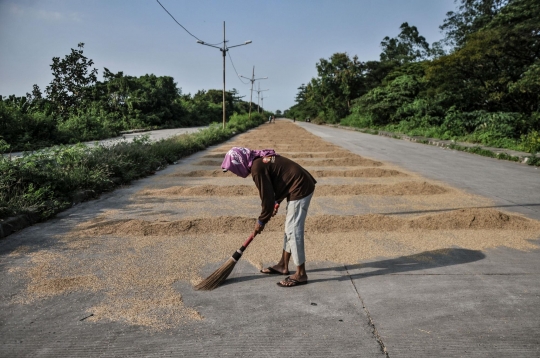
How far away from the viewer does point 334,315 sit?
280 centimetres

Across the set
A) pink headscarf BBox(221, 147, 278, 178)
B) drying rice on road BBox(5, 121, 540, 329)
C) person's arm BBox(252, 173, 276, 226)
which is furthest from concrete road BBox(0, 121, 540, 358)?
pink headscarf BBox(221, 147, 278, 178)

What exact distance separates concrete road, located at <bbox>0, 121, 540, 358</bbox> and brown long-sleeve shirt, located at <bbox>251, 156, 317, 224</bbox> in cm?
79

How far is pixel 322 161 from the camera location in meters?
11.9

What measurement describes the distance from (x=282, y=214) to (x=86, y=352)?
12.3ft

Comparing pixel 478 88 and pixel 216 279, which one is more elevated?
pixel 478 88

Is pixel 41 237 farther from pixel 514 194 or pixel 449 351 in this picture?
pixel 514 194

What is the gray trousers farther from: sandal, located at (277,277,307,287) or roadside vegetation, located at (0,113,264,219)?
roadside vegetation, located at (0,113,264,219)

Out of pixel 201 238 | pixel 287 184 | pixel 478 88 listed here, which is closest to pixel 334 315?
pixel 287 184

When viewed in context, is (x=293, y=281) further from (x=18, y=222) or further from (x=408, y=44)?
(x=408, y=44)

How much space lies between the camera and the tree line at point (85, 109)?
15125 mm

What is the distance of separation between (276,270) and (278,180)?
882 millimetres

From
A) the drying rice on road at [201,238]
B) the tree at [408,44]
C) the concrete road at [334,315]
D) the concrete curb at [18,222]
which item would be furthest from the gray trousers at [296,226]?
the tree at [408,44]

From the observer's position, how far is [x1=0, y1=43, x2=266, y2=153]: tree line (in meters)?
15.1

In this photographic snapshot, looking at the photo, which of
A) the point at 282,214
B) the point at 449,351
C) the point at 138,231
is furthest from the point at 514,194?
the point at 138,231
